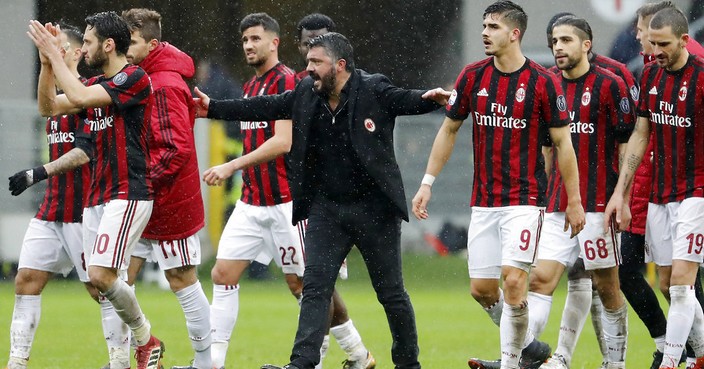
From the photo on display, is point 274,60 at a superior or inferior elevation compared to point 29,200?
superior

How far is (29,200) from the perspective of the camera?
1762 centimetres

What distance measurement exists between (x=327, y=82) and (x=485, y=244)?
131cm

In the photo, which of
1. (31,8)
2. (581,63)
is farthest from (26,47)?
(581,63)

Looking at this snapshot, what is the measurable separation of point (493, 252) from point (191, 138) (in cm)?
203

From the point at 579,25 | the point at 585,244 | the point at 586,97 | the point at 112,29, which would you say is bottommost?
the point at 585,244

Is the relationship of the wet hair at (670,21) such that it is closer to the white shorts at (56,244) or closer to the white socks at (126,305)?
the white socks at (126,305)

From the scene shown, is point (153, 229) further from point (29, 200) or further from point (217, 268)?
point (29, 200)

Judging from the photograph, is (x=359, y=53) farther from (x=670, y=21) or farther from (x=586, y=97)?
(x=670, y=21)

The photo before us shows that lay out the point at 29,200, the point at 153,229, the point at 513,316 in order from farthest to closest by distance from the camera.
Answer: the point at 29,200 < the point at 153,229 < the point at 513,316

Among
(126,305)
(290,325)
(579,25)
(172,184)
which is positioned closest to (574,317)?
(579,25)

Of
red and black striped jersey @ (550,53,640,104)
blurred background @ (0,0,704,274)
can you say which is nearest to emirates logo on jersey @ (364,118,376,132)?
red and black striped jersey @ (550,53,640,104)

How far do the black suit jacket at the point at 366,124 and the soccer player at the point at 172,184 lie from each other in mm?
815

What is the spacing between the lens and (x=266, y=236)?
918 cm

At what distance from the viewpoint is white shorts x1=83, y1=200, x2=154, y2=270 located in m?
7.84
